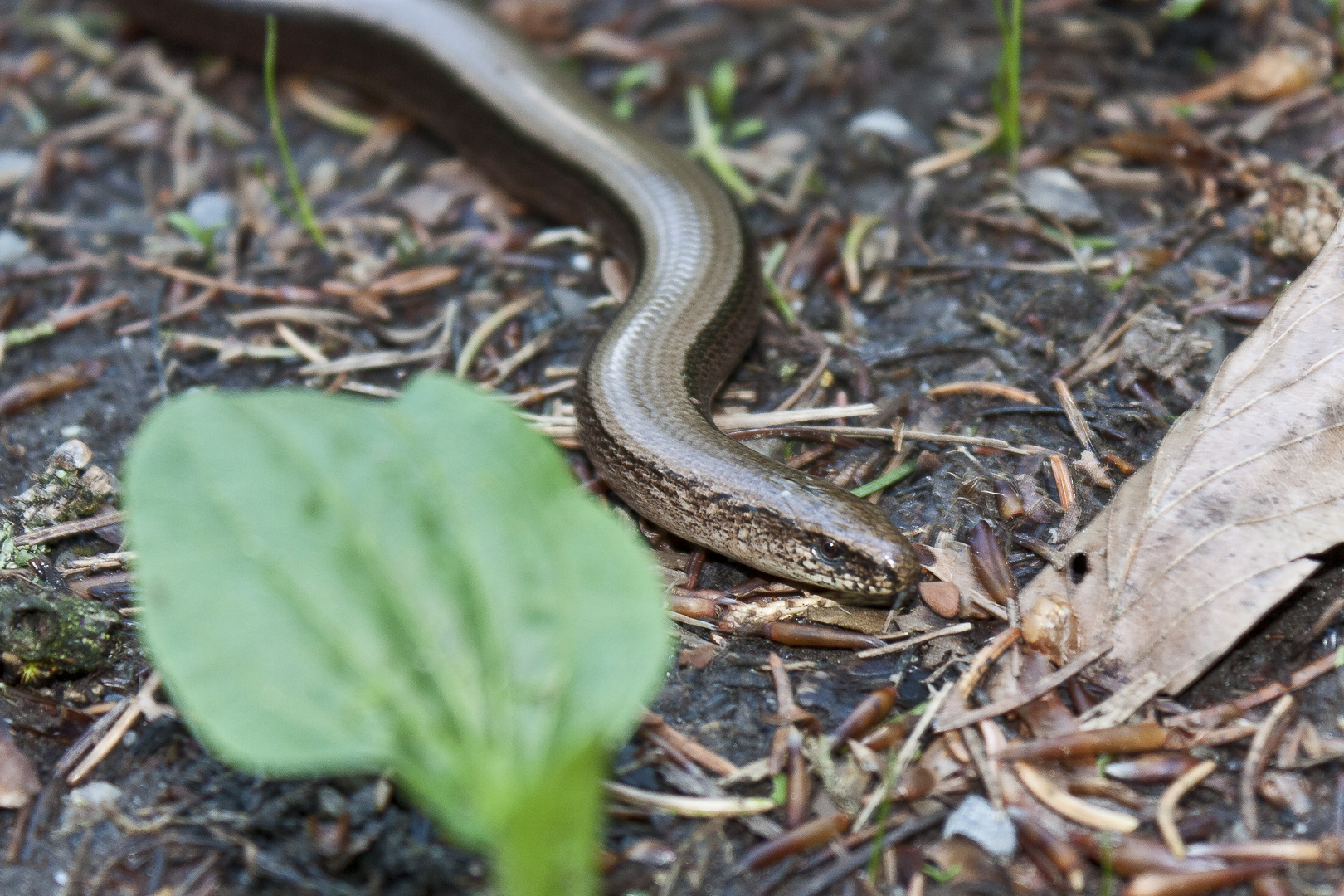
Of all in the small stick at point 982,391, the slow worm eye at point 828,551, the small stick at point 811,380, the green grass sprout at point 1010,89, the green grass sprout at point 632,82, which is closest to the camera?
the slow worm eye at point 828,551

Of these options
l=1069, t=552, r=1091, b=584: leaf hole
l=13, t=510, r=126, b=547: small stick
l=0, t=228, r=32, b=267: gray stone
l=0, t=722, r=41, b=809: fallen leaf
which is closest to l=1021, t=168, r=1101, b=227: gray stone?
l=1069, t=552, r=1091, b=584: leaf hole

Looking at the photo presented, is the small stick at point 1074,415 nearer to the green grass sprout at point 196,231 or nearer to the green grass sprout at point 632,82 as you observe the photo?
the green grass sprout at point 632,82

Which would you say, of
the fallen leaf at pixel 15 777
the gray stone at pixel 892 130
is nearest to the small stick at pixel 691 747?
the fallen leaf at pixel 15 777

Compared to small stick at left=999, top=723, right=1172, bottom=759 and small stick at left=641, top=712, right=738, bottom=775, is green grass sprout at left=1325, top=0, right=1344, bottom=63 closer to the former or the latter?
small stick at left=999, top=723, right=1172, bottom=759

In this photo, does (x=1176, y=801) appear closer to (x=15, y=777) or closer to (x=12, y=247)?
(x=15, y=777)

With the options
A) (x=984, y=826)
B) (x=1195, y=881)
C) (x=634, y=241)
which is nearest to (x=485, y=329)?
(x=634, y=241)

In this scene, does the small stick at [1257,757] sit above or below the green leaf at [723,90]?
below

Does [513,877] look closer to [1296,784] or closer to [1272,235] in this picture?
[1296,784]
